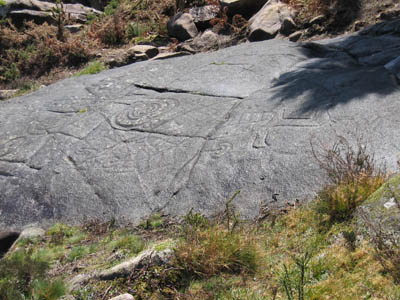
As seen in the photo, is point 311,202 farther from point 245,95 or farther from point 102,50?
point 102,50

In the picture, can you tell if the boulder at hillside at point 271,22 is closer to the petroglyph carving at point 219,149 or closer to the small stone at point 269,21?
the small stone at point 269,21

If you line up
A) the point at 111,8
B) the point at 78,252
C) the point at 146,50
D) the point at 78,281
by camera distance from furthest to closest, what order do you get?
the point at 111,8 → the point at 146,50 → the point at 78,252 → the point at 78,281

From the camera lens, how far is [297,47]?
696cm

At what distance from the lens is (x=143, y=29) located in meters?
11.8

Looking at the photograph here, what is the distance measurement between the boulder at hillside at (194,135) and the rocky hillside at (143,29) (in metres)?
2.09

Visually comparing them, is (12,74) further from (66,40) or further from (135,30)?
(135,30)

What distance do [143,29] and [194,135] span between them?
7.85 m

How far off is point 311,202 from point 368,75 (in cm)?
237

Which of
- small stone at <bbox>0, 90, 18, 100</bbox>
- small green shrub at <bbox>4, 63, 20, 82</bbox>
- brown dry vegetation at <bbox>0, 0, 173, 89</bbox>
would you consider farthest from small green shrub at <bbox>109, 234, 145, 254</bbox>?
small green shrub at <bbox>4, 63, 20, 82</bbox>

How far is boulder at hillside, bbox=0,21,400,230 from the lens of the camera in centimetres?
406

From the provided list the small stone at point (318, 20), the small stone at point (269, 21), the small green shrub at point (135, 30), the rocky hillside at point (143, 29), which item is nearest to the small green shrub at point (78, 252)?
the rocky hillside at point (143, 29)

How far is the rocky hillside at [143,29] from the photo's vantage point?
847cm

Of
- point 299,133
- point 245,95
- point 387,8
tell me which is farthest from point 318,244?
point 387,8

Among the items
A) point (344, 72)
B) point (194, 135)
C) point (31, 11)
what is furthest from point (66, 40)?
point (344, 72)
